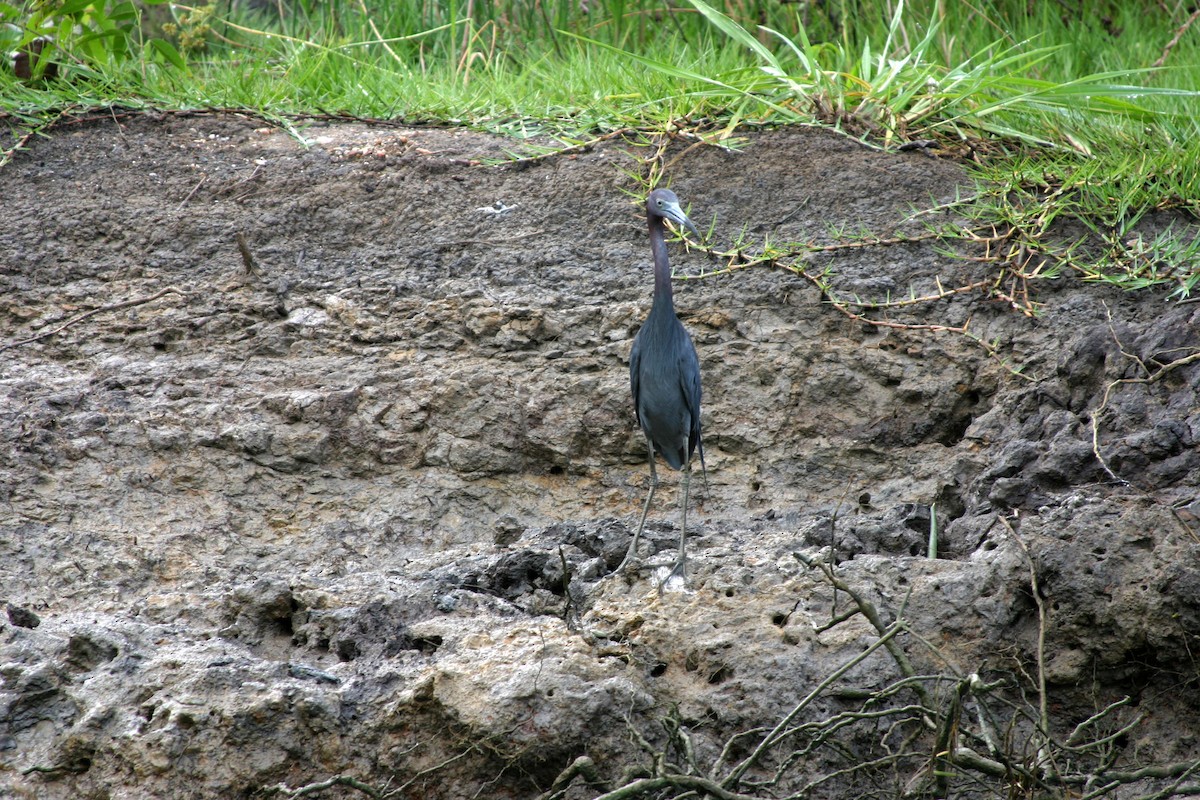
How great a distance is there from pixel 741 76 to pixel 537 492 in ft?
7.97

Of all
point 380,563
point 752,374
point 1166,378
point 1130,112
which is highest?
point 1130,112

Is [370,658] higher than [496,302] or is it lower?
lower

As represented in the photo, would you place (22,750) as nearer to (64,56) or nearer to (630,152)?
(630,152)

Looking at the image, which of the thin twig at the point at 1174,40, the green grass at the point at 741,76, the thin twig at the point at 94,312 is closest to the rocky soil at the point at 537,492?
the thin twig at the point at 94,312

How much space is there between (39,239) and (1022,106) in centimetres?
411

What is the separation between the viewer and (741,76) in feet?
16.7

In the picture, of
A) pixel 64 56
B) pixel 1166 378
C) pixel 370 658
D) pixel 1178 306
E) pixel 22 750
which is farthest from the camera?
pixel 64 56

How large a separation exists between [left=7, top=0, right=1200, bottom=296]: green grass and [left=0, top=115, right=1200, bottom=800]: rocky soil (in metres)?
0.25

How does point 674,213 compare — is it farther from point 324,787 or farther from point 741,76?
point 324,787

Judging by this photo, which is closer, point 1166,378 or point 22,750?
point 22,750

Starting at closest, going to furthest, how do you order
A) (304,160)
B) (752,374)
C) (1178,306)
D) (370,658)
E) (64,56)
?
(370,658) < (1178,306) < (752,374) < (304,160) < (64,56)

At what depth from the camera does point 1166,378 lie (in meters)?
3.21

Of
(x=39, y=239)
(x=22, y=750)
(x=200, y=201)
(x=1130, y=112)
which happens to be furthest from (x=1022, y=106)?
(x=22, y=750)

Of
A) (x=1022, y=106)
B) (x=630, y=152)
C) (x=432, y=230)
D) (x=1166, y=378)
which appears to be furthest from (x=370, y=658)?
(x=1022, y=106)
